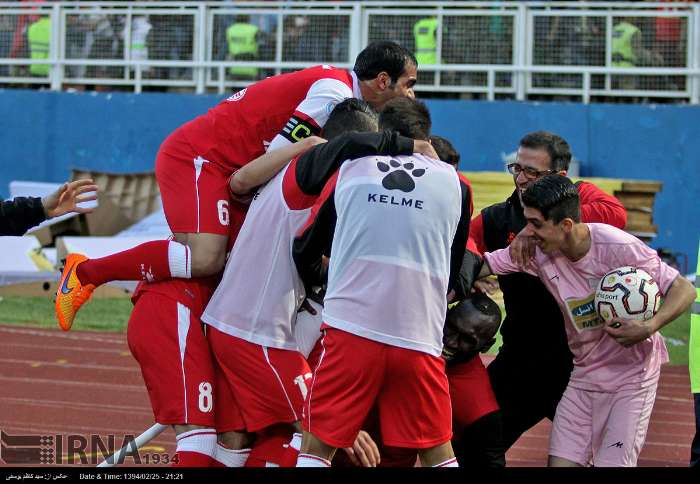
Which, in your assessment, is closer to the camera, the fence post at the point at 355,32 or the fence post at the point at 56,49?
the fence post at the point at 355,32

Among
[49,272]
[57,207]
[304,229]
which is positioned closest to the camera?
[304,229]

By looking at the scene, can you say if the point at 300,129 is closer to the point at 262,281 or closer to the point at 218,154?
the point at 218,154

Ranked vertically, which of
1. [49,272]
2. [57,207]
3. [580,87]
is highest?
[580,87]

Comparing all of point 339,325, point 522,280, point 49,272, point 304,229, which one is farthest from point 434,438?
point 49,272

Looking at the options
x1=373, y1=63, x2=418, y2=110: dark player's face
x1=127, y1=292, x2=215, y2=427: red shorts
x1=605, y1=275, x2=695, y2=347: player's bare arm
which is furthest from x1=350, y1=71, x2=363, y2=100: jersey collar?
x1=605, y1=275, x2=695, y2=347: player's bare arm

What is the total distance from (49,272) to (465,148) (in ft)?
22.1

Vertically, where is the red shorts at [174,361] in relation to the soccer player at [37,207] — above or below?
below

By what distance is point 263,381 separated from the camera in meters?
5.59

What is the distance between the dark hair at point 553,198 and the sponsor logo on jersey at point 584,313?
438 millimetres

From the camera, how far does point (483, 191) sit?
16297 mm

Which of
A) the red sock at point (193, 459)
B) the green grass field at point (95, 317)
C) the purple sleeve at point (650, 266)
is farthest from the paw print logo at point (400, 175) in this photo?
the green grass field at point (95, 317)

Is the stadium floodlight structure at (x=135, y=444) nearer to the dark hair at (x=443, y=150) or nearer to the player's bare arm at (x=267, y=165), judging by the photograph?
the player's bare arm at (x=267, y=165)

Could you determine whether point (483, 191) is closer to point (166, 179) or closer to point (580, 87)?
point (580, 87)

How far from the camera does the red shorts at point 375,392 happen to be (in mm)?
4820
